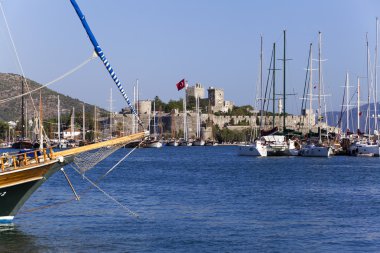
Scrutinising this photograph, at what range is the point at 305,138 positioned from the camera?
284 feet

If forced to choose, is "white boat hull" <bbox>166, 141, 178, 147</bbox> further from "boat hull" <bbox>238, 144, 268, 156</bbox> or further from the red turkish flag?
"boat hull" <bbox>238, 144, 268, 156</bbox>

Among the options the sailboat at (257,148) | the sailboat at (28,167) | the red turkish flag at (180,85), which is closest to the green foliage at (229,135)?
the red turkish flag at (180,85)

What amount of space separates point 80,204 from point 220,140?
128230 mm

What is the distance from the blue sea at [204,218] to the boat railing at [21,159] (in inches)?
73.1

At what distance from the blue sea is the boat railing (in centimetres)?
186

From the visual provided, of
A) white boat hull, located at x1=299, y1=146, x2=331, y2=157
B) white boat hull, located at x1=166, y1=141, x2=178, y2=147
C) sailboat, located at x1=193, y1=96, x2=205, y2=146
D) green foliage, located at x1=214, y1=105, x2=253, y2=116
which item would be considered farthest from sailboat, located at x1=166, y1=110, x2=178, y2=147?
white boat hull, located at x1=299, y1=146, x2=331, y2=157

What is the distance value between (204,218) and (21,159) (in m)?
6.77

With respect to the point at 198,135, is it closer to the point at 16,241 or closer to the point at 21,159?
the point at 21,159

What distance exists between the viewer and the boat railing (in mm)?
23375

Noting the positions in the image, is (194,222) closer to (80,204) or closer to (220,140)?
(80,204)

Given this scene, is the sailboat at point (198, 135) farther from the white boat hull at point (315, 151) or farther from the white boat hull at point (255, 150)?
the white boat hull at point (315, 151)

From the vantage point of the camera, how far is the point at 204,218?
27.9 m

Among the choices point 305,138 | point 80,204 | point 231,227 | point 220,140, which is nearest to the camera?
point 231,227

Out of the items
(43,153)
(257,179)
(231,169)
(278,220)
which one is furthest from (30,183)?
(231,169)
